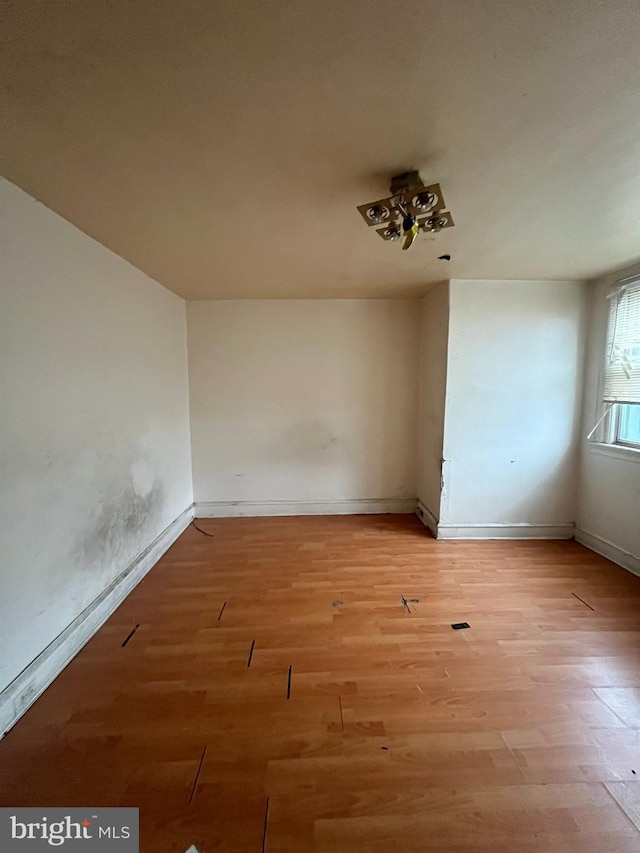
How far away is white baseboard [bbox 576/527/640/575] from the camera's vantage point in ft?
8.94

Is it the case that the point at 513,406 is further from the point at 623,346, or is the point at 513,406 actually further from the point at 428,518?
the point at 428,518

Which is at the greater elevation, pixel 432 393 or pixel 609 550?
pixel 432 393

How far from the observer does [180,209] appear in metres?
1.80

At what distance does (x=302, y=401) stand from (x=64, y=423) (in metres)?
2.35

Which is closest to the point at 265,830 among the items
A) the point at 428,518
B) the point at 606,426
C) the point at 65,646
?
the point at 65,646

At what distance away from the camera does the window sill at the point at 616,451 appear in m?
2.73

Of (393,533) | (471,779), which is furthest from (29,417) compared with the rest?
(393,533)

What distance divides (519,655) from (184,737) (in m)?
1.68

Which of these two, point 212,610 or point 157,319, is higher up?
point 157,319

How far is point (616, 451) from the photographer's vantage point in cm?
290

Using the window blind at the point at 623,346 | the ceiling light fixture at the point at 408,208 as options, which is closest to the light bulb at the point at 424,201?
the ceiling light fixture at the point at 408,208

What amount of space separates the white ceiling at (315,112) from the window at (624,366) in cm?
90

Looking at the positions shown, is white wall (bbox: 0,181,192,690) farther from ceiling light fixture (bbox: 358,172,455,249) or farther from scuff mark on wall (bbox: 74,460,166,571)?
ceiling light fixture (bbox: 358,172,455,249)

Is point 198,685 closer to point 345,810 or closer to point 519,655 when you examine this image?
point 345,810
